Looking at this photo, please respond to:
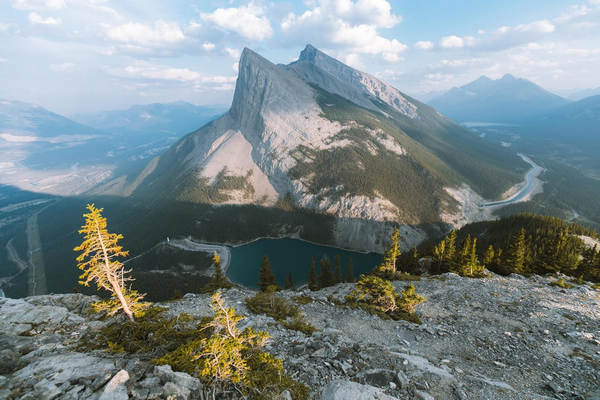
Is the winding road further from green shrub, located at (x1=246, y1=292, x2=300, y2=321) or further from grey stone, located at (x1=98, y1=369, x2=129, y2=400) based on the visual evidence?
grey stone, located at (x1=98, y1=369, x2=129, y2=400)

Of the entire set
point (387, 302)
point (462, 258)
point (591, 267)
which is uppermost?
point (387, 302)

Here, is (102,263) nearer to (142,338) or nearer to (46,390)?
(142,338)

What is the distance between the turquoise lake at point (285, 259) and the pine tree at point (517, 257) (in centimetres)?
9076

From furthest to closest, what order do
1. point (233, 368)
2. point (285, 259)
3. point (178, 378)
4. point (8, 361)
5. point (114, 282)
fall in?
point (285, 259) < point (114, 282) < point (8, 361) < point (233, 368) < point (178, 378)

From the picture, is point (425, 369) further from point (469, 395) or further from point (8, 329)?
point (8, 329)

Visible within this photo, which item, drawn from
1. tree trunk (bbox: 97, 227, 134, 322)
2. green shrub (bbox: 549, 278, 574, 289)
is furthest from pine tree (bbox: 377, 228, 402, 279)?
tree trunk (bbox: 97, 227, 134, 322)

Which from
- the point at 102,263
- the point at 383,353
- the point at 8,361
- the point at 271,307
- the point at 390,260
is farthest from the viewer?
the point at 390,260

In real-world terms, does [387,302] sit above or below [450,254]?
above

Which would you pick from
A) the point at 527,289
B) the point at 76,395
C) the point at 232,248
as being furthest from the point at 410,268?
the point at 232,248

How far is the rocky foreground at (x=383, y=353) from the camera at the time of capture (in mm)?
11336

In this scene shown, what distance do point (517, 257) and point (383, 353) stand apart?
46.5 m

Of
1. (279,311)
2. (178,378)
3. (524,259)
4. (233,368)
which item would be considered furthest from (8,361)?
(524,259)

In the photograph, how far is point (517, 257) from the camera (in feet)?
153

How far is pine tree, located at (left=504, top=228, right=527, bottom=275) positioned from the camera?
152ft
